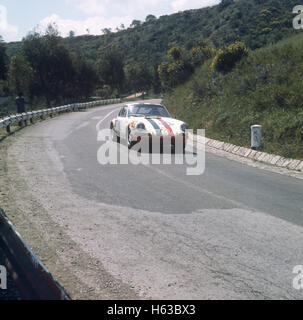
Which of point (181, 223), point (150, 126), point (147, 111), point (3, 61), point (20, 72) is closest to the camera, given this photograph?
point (181, 223)

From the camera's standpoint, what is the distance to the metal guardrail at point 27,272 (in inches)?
122

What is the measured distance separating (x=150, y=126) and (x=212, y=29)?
2704 inches

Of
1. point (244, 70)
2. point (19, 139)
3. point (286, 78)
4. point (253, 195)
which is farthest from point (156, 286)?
point (244, 70)

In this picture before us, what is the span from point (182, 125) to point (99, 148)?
2.89 m

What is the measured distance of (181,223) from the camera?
5.71m

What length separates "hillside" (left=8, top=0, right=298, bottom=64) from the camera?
145 ft

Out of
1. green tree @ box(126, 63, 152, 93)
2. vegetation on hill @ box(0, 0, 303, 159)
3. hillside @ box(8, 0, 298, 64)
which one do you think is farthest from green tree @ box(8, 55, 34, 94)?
green tree @ box(126, 63, 152, 93)

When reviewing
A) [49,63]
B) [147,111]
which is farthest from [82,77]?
[147,111]

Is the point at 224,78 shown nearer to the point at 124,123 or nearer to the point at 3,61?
the point at 124,123

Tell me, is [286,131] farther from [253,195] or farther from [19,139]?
[19,139]

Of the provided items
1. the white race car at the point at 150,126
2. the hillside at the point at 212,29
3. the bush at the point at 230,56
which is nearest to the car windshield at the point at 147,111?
the white race car at the point at 150,126

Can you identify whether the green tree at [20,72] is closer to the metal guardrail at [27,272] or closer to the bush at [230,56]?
the bush at [230,56]

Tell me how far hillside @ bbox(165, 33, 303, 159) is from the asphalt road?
9.38 ft

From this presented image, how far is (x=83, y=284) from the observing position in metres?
3.90
